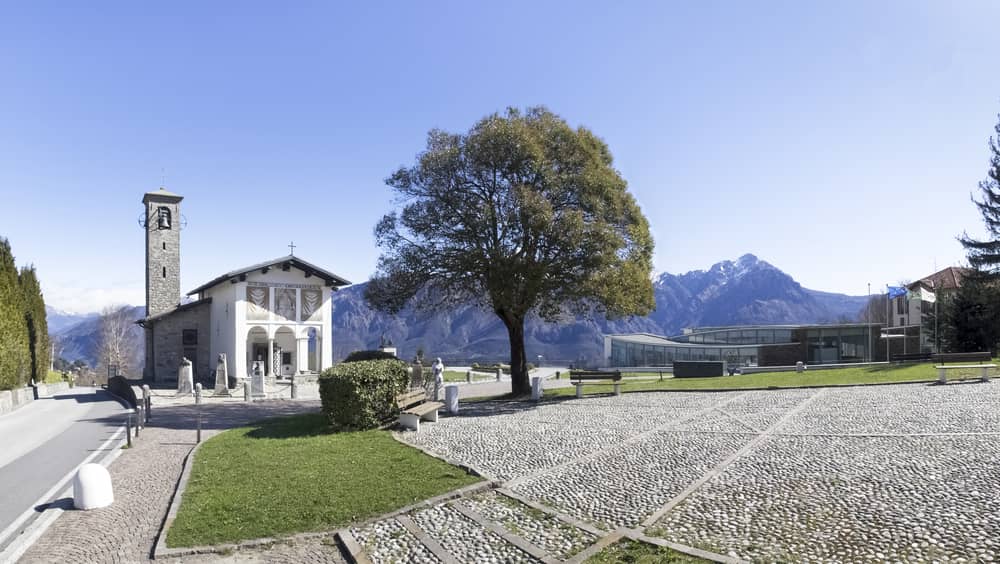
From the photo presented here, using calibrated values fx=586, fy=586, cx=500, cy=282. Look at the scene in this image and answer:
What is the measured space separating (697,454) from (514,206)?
1092 cm

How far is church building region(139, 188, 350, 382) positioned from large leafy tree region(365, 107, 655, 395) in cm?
1787

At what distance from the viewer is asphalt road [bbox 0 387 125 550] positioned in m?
9.52

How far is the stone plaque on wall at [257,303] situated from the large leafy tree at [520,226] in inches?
705

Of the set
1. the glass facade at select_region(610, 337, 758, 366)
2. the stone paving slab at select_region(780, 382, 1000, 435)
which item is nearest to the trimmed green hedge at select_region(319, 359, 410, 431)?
the stone paving slab at select_region(780, 382, 1000, 435)

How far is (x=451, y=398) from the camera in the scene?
1731 centimetres

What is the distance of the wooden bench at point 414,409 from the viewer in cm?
1442

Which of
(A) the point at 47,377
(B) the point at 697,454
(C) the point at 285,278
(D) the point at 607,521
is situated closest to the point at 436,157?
(B) the point at 697,454

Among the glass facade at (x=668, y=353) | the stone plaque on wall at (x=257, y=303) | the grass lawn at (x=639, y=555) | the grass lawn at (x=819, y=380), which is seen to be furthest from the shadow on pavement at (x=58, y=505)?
the glass facade at (x=668, y=353)

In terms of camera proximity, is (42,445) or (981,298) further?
(981,298)

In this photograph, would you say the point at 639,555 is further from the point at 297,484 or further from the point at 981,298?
the point at 981,298

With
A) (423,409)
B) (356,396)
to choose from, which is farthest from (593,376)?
(356,396)

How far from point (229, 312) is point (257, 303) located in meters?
1.91

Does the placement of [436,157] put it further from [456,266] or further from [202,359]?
[202,359]

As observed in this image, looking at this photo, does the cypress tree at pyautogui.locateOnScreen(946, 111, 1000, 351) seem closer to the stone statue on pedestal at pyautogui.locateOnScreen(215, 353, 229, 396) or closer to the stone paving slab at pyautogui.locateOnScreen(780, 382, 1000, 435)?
the stone paving slab at pyautogui.locateOnScreen(780, 382, 1000, 435)
